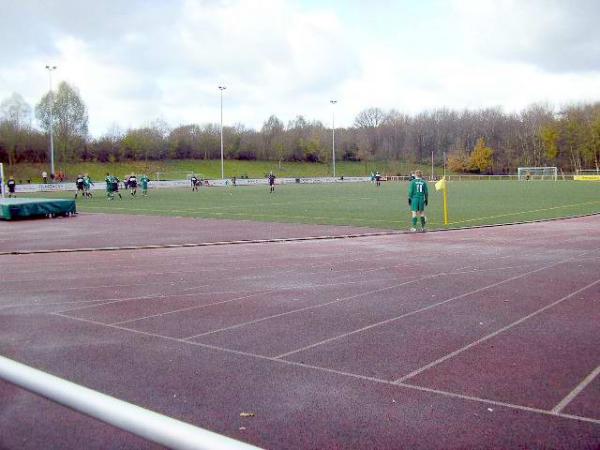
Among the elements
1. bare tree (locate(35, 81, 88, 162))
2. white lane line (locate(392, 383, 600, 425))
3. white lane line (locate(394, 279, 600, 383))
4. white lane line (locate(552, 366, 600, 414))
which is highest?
bare tree (locate(35, 81, 88, 162))

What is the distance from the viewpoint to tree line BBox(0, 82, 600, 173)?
8712cm

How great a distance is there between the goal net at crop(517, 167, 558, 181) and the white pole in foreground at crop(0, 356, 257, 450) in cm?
9288

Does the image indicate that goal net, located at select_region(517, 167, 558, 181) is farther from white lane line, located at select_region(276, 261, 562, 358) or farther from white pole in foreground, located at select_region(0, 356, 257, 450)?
white pole in foreground, located at select_region(0, 356, 257, 450)

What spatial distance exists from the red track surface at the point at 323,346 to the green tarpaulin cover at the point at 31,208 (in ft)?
45.9

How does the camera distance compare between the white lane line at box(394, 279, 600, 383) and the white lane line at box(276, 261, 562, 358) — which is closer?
the white lane line at box(394, 279, 600, 383)

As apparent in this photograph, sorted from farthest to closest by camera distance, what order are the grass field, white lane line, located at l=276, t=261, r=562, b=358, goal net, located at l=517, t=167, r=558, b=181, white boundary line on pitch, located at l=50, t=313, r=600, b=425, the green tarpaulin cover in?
1. goal net, located at l=517, t=167, r=558, b=181
2. the grass field
3. the green tarpaulin cover
4. white lane line, located at l=276, t=261, r=562, b=358
5. white boundary line on pitch, located at l=50, t=313, r=600, b=425

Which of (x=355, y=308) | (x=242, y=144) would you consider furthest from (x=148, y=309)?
(x=242, y=144)

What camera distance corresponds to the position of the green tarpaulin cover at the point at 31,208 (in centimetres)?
2658

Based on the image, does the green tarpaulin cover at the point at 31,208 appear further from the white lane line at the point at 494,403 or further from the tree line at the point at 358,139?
the tree line at the point at 358,139

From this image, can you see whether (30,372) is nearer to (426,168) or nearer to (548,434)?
(548,434)

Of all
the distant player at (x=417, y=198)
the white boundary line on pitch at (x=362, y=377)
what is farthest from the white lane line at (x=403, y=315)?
the distant player at (x=417, y=198)

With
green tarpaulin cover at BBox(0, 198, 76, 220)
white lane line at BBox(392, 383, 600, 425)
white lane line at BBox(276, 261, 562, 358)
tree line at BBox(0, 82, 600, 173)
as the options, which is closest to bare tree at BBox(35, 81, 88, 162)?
tree line at BBox(0, 82, 600, 173)

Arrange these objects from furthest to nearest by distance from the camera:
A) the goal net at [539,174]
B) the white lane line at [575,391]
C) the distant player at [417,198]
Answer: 1. the goal net at [539,174]
2. the distant player at [417,198]
3. the white lane line at [575,391]

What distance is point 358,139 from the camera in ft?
431
